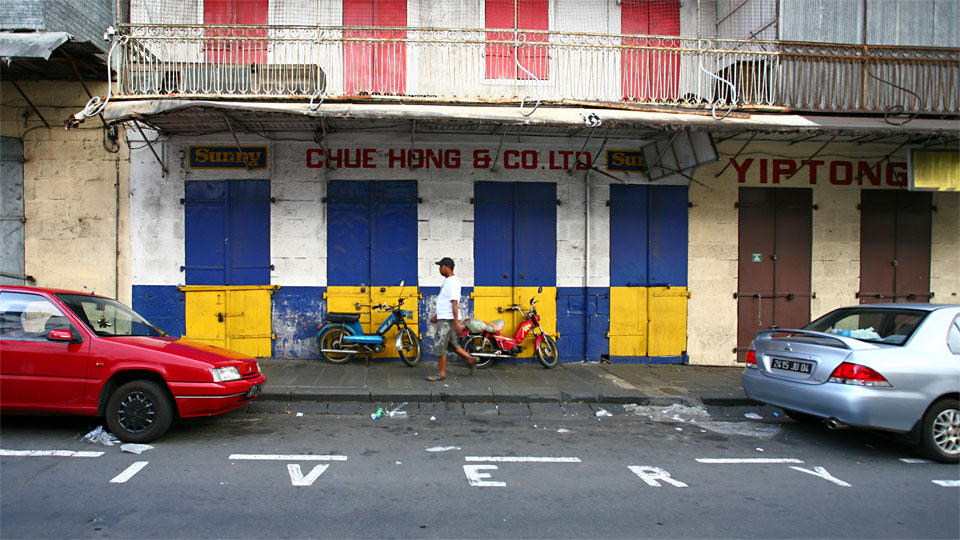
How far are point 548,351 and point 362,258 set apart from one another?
147 inches

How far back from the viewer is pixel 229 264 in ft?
32.8

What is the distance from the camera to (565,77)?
10.2 metres

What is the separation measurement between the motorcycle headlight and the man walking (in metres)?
3.19

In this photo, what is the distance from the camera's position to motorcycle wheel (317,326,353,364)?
9.76m

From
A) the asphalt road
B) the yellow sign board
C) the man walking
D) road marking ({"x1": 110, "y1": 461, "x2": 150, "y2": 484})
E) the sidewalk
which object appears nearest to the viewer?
the asphalt road

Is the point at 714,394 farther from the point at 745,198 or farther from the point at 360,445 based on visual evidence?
the point at 360,445

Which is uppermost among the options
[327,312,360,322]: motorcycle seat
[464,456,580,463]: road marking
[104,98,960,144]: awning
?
[104,98,960,144]: awning

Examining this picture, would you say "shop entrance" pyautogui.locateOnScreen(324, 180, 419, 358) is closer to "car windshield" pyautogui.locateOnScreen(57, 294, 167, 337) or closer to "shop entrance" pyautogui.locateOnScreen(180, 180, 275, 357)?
"shop entrance" pyautogui.locateOnScreen(180, 180, 275, 357)

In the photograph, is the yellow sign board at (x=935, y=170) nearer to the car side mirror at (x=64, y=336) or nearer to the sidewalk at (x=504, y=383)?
the sidewalk at (x=504, y=383)

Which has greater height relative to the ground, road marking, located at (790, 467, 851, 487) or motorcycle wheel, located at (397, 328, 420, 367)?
motorcycle wheel, located at (397, 328, 420, 367)

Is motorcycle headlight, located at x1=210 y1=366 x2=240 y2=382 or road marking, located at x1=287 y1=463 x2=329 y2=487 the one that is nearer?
road marking, located at x1=287 y1=463 x2=329 y2=487

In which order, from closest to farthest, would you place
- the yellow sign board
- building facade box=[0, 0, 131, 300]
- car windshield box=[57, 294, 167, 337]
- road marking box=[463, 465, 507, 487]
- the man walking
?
road marking box=[463, 465, 507, 487], car windshield box=[57, 294, 167, 337], the man walking, building facade box=[0, 0, 131, 300], the yellow sign board

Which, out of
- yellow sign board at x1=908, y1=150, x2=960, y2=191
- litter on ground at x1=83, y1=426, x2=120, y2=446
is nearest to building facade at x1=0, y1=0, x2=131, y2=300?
litter on ground at x1=83, y1=426, x2=120, y2=446

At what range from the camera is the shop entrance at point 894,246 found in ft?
36.0
